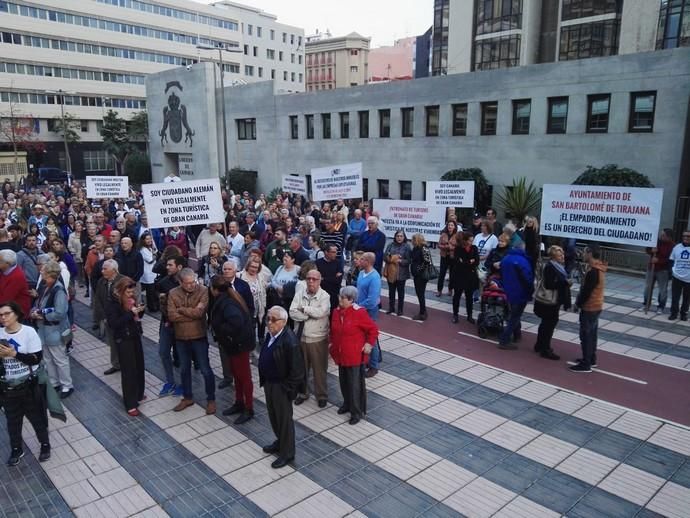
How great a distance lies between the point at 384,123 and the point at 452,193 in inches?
504

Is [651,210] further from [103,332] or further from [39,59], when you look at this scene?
[39,59]

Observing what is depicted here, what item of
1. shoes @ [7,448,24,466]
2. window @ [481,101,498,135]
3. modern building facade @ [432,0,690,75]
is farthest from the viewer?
modern building facade @ [432,0,690,75]

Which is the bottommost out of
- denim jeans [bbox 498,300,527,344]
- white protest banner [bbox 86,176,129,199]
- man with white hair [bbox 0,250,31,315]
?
denim jeans [bbox 498,300,527,344]

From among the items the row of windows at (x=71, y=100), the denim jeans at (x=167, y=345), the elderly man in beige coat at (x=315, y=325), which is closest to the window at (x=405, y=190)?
the elderly man in beige coat at (x=315, y=325)

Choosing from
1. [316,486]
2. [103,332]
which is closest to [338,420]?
[316,486]

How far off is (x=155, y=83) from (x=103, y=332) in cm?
→ 3468

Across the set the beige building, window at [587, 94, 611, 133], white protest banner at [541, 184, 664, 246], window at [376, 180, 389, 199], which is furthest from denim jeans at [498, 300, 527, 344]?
the beige building

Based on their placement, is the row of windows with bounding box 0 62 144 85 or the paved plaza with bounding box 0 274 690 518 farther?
the row of windows with bounding box 0 62 144 85

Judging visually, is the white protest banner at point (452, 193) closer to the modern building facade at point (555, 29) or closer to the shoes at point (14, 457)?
the shoes at point (14, 457)

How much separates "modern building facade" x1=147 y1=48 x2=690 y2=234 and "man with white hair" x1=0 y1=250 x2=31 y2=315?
1759 cm

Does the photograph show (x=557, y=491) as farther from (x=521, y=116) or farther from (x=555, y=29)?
(x=555, y=29)

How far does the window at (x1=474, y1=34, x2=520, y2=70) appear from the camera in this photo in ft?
121

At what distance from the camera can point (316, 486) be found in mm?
5566

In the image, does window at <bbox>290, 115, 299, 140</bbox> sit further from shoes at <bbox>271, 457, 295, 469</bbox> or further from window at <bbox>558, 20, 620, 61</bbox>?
shoes at <bbox>271, 457, 295, 469</bbox>
